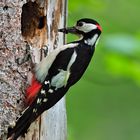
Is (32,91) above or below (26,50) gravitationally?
below

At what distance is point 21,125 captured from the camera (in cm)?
537

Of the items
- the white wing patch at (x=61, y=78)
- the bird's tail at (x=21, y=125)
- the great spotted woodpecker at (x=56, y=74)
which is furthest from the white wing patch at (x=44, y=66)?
the bird's tail at (x=21, y=125)

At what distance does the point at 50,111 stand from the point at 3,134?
1.68 feet

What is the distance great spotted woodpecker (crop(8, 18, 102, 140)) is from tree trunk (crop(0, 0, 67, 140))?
0.08 meters

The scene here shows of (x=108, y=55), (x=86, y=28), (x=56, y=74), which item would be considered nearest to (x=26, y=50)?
(x=56, y=74)

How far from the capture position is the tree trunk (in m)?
5.49

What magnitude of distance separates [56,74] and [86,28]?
1.56ft

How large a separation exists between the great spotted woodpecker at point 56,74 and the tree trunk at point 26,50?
0.26 feet

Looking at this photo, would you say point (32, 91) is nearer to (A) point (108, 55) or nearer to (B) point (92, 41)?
(B) point (92, 41)

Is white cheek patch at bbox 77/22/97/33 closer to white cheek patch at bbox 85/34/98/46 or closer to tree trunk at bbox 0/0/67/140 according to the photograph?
Result: white cheek patch at bbox 85/34/98/46

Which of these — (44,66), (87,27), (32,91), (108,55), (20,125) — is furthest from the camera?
(108,55)

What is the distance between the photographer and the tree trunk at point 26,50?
18.0 ft

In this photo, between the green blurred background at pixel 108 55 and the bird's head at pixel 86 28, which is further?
the green blurred background at pixel 108 55

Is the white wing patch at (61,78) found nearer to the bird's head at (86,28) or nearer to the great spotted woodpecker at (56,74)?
the great spotted woodpecker at (56,74)
